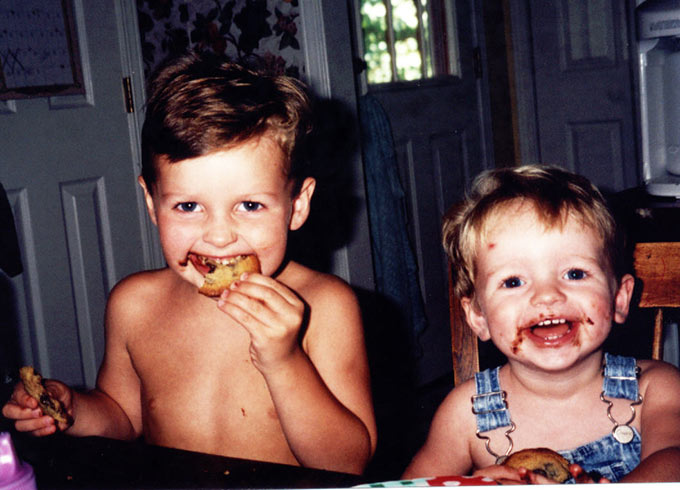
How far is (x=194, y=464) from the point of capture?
42 centimetres

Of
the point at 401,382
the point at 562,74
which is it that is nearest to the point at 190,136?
the point at 401,382

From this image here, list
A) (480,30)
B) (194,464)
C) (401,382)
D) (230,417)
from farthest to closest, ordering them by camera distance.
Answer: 1. (480,30)
2. (401,382)
3. (230,417)
4. (194,464)

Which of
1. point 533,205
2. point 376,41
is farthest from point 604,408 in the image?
point 376,41

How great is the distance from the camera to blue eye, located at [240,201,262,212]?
0.57m

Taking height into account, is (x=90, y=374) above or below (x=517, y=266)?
below

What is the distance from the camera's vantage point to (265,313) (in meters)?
0.54

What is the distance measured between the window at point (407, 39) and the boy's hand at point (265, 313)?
113cm

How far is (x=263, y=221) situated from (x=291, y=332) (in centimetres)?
9

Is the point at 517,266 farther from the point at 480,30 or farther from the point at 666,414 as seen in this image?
the point at 480,30

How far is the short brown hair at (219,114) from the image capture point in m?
0.57

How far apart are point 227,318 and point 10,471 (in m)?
0.37

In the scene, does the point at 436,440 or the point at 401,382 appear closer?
the point at 436,440

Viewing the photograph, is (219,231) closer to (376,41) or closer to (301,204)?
(301,204)

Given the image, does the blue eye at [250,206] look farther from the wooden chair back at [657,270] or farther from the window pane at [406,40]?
the window pane at [406,40]
